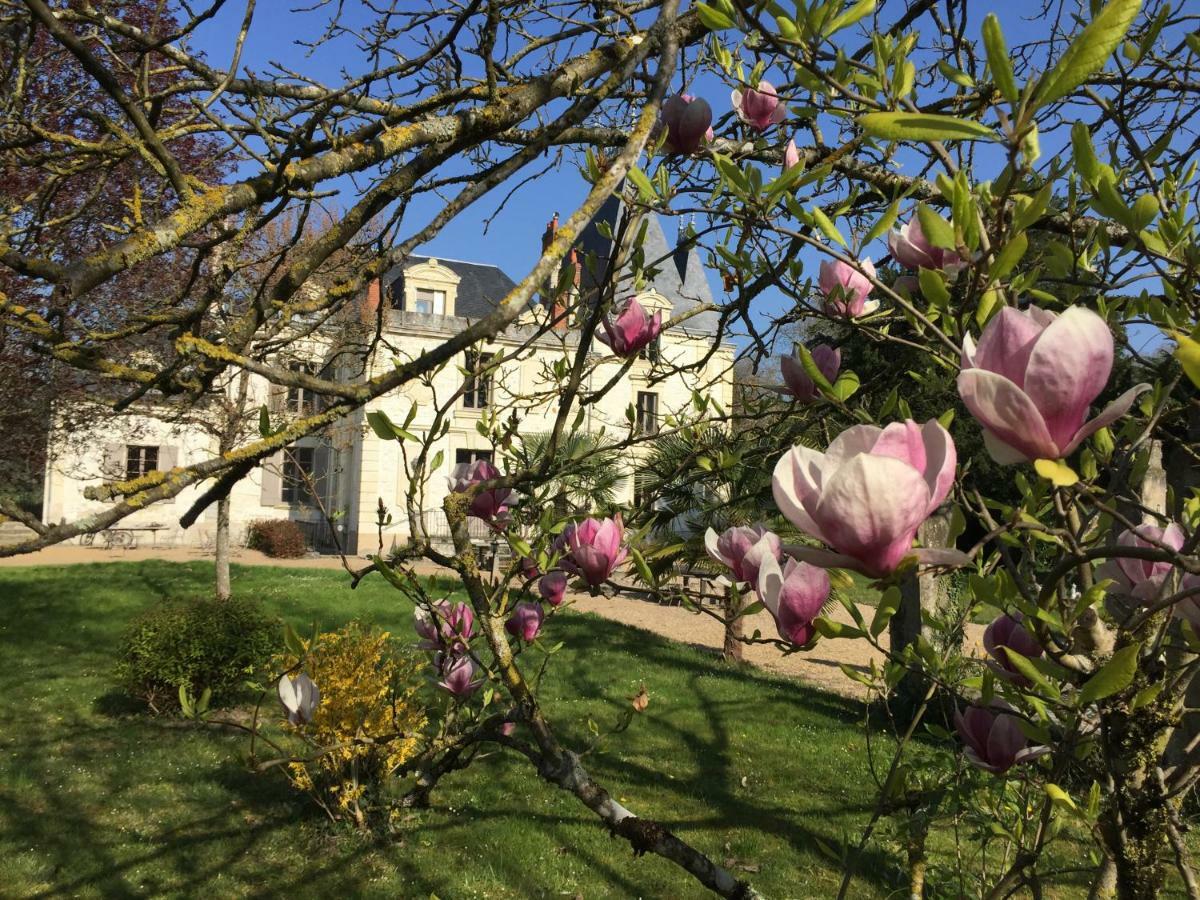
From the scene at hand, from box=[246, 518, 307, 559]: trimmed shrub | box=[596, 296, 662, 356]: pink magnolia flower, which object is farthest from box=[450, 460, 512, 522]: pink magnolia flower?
box=[246, 518, 307, 559]: trimmed shrub

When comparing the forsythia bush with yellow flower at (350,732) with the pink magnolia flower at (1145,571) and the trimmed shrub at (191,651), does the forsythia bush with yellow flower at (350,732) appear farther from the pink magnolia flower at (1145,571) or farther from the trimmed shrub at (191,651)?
the pink magnolia flower at (1145,571)

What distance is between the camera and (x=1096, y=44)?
55 centimetres

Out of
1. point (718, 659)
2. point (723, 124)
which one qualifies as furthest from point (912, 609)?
point (723, 124)

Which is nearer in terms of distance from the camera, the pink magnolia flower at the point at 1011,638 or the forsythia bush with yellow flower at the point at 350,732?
the pink magnolia flower at the point at 1011,638

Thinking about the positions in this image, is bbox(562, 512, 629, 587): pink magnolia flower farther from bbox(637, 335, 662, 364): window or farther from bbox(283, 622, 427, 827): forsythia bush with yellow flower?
bbox(283, 622, 427, 827): forsythia bush with yellow flower

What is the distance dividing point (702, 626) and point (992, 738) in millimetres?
12581

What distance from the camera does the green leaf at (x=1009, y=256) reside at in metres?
0.73

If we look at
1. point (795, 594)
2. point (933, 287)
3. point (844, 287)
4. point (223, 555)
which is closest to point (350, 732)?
point (844, 287)

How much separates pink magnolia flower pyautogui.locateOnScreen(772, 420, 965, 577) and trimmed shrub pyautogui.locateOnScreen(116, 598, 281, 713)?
21.4 feet

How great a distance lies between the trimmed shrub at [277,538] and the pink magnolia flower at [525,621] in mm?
18593

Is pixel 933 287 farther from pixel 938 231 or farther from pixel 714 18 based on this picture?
pixel 714 18

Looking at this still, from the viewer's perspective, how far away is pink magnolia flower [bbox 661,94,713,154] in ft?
5.10

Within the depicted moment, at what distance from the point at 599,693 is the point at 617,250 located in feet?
23.1

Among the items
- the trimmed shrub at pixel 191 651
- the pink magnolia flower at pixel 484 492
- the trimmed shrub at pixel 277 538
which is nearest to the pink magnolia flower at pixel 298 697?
the pink magnolia flower at pixel 484 492
